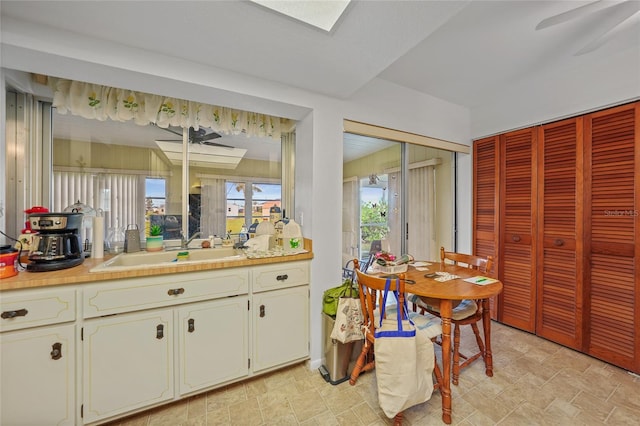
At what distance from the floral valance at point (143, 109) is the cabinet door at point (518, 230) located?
2.70 meters

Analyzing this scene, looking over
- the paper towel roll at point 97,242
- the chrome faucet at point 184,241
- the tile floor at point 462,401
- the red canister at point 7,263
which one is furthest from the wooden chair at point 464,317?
the red canister at point 7,263

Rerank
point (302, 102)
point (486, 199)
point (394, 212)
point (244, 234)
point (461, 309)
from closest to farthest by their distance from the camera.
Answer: point (461, 309)
point (302, 102)
point (244, 234)
point (394, 212)
point (486, 199)

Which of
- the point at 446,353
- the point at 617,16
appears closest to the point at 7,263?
the point at 446,353

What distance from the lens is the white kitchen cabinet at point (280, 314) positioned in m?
1.86

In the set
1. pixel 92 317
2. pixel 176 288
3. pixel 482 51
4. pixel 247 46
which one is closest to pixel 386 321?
pixel 176 288

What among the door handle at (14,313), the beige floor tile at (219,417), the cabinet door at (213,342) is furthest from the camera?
the cabinet door at (213,342)

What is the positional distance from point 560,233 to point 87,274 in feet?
12.2

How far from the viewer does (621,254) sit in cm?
204

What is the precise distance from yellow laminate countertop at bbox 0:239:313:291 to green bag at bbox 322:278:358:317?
58 centimetres

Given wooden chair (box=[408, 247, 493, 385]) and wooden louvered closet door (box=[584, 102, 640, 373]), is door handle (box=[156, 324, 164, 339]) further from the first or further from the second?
wooden louvered closet door (box=[584, 102, 640, 373])

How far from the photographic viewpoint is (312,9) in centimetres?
131

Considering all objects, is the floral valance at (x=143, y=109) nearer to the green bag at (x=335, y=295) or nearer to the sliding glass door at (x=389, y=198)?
the sliding glass door at (x=389, y=198)

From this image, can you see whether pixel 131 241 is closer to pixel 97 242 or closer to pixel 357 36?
pixel 97 242

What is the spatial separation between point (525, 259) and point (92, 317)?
12.0 ft
